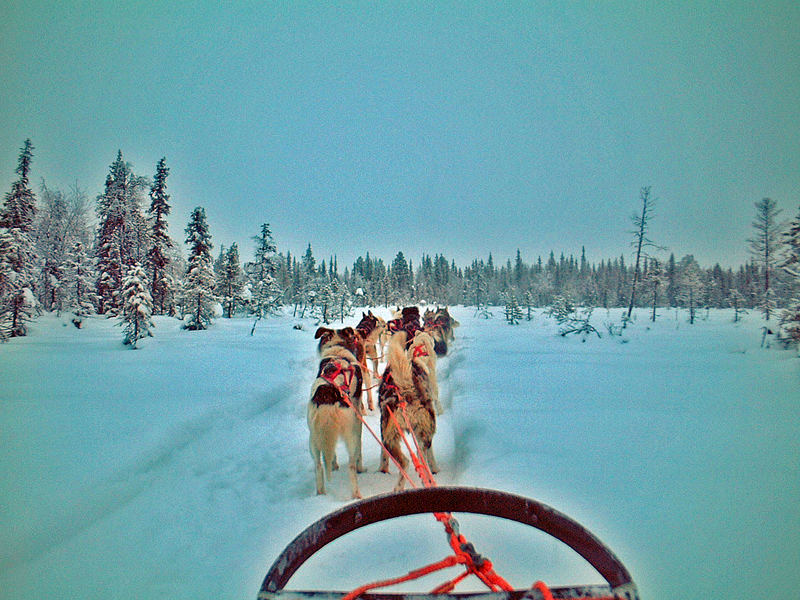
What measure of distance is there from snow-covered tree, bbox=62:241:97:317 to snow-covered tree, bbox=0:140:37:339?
114 centimetres

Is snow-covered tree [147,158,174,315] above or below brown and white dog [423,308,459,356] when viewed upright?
above

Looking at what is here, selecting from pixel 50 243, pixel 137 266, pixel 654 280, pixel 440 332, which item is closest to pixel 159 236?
pixel 137 266

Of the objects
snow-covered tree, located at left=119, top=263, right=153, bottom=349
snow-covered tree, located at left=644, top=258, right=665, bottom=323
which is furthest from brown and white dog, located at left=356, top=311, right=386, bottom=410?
snow-covered tree, located at left=644, top=258, right=665, bottom=323

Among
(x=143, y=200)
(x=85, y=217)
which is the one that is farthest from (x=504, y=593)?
(x=143, y=200)

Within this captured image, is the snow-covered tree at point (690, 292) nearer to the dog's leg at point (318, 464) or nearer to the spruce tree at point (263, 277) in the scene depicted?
the dog's leg at point (318, 464)

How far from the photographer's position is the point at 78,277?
24.0ft

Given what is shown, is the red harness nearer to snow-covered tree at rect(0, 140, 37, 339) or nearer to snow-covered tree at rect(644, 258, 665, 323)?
snow-covered tree at rect(0, 140, 37, 339)

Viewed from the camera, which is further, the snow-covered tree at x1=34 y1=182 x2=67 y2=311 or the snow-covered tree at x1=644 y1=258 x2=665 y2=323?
the snow-covered tree at x1=644 y1=258 x2=665 y2=323

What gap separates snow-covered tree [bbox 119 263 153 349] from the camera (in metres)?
9.89

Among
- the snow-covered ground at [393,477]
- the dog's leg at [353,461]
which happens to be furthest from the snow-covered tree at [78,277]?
the dog's leg at [353,461]

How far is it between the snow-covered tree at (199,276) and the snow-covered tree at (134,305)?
9.33 m

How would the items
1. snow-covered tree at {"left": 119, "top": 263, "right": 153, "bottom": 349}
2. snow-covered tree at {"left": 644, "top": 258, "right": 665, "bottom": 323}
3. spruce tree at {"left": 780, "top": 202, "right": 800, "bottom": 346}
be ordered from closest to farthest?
spruce tree at {"left": 780, "top": 202, "right": 800, "bottom": 346}
snow-covered tree at {"left": 644, "top": 258, "right": 665, "bottom": 323}
snow-covered tree at {"left": 119, "top": 263, "right": 153, "bottom": 349}

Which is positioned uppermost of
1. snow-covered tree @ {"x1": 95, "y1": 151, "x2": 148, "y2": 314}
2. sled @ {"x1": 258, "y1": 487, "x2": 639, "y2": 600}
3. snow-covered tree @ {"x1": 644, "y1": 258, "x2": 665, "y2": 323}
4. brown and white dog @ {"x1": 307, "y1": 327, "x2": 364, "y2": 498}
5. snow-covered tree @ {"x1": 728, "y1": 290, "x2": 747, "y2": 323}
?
snow-covered tree @ {"x1": 95, "y1": 151, "x2": 148, "y2": 314}

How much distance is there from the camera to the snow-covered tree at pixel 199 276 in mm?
19469
